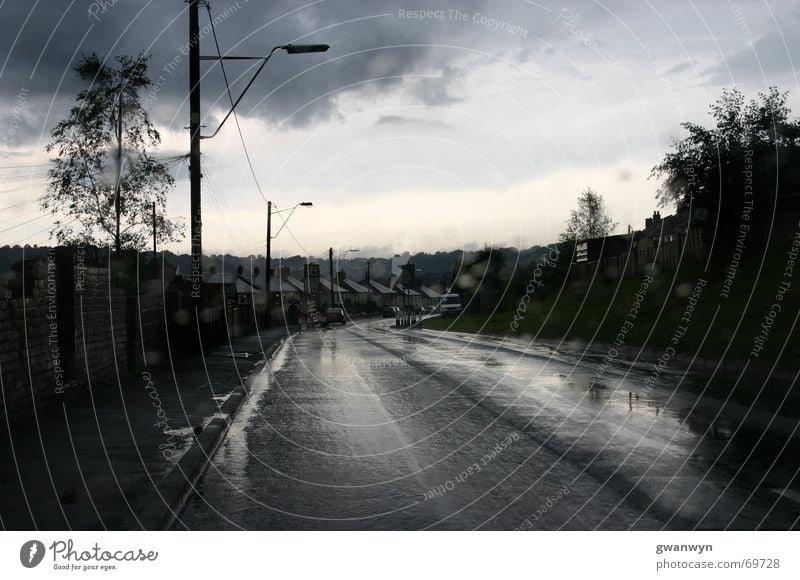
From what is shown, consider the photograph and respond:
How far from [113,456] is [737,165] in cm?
2577

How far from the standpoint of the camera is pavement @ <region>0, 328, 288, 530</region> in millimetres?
5789

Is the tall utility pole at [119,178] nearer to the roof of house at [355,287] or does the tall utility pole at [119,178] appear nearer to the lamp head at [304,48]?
the lamp head at [304,48]

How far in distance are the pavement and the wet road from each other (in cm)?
31

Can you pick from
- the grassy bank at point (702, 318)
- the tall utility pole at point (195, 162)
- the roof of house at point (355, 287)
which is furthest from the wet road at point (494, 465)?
the roof of house at point (355, 287)

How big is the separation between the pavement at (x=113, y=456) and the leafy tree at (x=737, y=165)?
815 inches

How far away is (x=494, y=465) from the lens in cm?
770

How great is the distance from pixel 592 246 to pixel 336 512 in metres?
60.0

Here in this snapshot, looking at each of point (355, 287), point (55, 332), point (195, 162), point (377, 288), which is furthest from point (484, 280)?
point (377, 288)

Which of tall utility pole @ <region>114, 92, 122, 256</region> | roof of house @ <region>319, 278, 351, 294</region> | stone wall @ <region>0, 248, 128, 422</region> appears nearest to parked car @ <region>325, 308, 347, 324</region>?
tall utility pole @ <region>114, 92, 122, 256</region>

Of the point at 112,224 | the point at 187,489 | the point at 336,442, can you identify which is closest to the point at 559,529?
the point at 187,489

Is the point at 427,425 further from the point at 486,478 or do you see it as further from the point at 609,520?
the point at 609,520

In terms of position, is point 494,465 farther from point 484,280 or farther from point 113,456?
point 484,280

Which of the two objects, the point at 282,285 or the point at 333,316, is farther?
the point at 282,285

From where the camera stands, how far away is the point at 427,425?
411 inches
